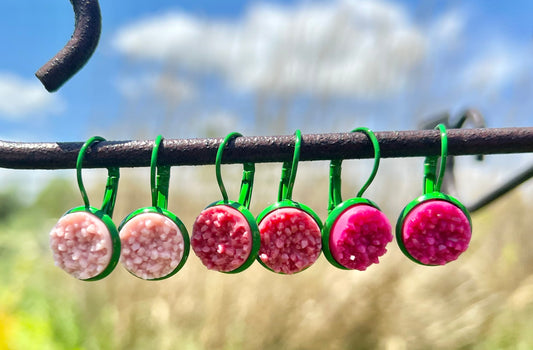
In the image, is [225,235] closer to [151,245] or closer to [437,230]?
[151,245]

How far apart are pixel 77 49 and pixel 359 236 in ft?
0.90

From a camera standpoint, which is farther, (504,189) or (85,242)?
(504,189)

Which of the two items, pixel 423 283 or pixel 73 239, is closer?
pixel 73 239

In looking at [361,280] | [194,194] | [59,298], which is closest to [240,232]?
[361,280]

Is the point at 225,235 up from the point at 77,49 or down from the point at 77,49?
down

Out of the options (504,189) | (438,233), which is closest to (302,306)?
(504,189)

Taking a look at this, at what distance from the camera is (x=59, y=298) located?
187cm

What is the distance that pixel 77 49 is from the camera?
0.42 m

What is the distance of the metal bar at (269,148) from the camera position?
1.30 feet

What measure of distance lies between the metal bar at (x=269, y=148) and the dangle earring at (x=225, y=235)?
22 millimetres

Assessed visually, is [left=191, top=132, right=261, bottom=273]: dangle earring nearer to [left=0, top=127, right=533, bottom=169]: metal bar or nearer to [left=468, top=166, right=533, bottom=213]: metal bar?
[left=0, top=127, right=533, bottom=169]: metal bar

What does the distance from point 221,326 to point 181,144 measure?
1.23 m

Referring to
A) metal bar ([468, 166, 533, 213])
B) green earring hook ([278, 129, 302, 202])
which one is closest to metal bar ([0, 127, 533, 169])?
green earring hook ([278, 129, 302, 202])

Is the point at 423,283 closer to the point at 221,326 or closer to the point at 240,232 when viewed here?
the point at 221,326
